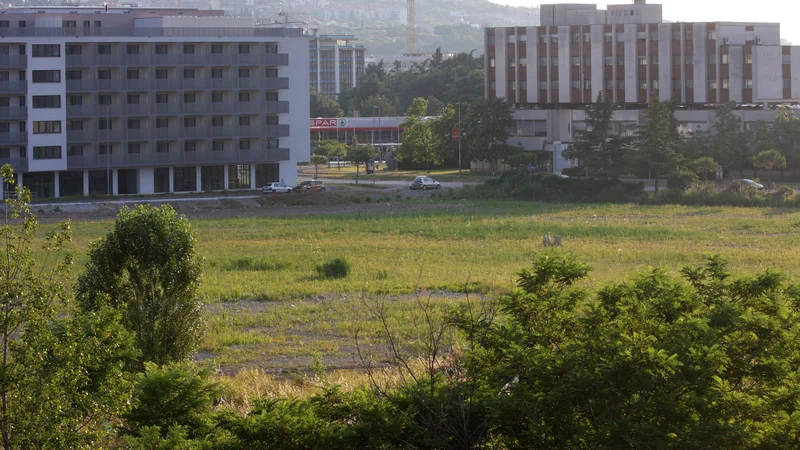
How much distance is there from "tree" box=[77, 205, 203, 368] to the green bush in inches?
688

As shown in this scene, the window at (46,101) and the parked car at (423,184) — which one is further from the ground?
the window at (46,101)

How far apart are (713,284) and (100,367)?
28.2 ft

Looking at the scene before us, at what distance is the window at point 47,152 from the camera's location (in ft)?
235

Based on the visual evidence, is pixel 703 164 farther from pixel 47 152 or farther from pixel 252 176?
pixel 47 152

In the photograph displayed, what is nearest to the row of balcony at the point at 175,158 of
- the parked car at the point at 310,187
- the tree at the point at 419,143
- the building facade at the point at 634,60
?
the parked car at the point at 310,187

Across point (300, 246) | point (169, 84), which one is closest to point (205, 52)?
point (169, 84)

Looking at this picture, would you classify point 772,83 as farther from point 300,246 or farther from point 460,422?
point 460,422

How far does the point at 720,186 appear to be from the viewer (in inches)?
2724

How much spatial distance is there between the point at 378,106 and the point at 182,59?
75.9m

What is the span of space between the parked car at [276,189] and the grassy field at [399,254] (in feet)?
46.7

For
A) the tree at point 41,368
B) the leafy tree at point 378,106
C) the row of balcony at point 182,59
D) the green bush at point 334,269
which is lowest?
the green bush at point 334,269

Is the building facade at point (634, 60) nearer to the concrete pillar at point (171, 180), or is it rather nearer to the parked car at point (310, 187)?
the parked car at point (310, 187)

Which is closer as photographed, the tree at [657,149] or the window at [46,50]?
the tree at [657,149]

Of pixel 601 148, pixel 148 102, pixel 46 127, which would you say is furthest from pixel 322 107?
pixel 46 127
